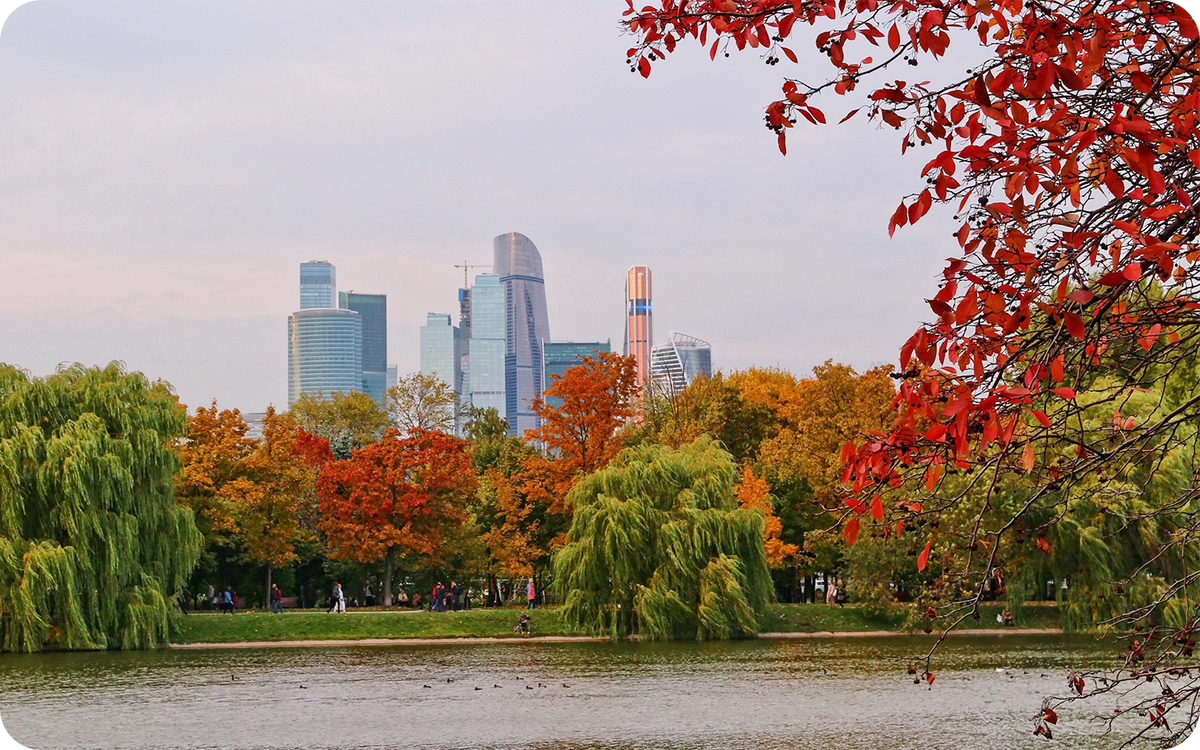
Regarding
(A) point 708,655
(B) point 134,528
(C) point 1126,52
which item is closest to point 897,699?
(A) point 708,655

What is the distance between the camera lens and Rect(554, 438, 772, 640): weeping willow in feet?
100

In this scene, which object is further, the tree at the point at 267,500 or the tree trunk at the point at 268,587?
the tree trunk at the point at 268,587

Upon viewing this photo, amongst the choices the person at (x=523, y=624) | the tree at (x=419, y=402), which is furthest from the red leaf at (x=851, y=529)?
the tree at (x=419, y=402)

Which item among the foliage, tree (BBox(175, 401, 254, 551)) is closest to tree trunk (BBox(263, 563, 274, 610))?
tree (BBox(175, 401, 254, 551))

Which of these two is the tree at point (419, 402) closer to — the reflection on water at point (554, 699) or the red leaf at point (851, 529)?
the reflection on water at point (554, 699)

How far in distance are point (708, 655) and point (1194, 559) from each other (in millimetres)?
10103

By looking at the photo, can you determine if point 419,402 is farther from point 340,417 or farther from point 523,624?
point 523,624

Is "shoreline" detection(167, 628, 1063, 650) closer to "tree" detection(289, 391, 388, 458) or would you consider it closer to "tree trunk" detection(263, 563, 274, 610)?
"tree trunk" detection(263, 563, 274, 610)

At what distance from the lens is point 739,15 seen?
4.54m

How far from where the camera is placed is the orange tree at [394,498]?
3853 cm

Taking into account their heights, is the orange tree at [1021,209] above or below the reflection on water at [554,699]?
above

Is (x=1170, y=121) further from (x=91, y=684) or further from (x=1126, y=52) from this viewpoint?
(x=91, y=684)

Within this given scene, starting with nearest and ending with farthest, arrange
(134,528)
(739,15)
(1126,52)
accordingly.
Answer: (739,15)
(1126,52)
(134,528)

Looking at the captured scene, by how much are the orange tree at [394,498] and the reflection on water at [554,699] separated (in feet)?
31.2
